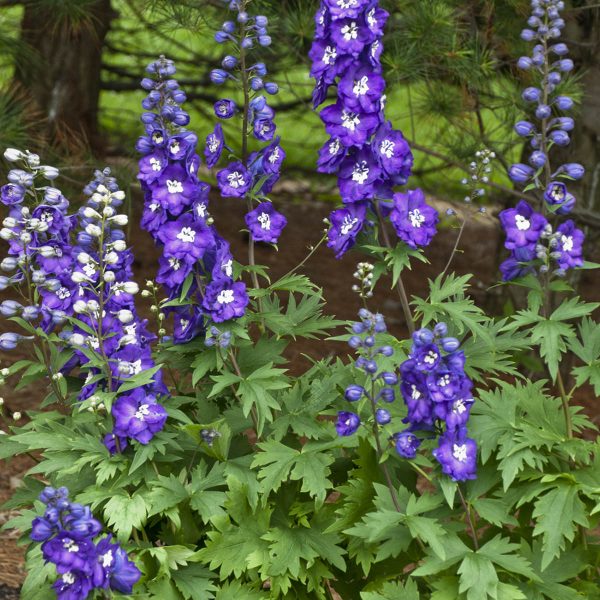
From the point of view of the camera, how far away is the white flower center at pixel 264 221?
11.6 ft

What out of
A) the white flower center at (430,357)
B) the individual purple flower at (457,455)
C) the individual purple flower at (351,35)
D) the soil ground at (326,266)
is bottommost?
the soil ground at (326,266)

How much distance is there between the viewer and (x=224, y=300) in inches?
131

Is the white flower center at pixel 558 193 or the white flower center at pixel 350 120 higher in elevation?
the white flower center at pixel 350 120

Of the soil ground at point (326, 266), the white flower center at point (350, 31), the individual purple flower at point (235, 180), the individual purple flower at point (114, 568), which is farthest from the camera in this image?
the soil ground at point (326, 266)

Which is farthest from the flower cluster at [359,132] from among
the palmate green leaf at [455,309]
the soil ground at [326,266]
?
the soil ground at [326,266]

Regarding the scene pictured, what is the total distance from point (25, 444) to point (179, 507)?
0.59 m

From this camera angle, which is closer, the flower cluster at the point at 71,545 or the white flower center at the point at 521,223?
the flower cluster at the point at 71,545

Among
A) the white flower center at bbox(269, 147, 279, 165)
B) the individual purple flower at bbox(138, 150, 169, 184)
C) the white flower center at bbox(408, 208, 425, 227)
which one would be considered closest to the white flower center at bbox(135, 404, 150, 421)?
the individual purple flower at bbox(138, 150, 169, 184)

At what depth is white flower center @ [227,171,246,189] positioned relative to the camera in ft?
11.4

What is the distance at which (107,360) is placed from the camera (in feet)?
10.6

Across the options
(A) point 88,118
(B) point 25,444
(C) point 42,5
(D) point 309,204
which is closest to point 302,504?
(B) point 25,444

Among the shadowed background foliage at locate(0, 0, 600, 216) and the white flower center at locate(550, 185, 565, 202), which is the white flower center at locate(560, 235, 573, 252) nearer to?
the white flower center at locate(550, 185, 565, 202)

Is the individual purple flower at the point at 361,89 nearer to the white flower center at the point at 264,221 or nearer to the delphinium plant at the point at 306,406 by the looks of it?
the delphinium plant at the point at 306,406

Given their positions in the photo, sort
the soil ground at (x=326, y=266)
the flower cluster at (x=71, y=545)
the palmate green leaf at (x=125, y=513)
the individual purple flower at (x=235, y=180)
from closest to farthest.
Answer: the flower cluster at (x=71, y=545)
the palmate green leaf at (x=125, y=513)
the individual purple flower at (x=235, y=180)
the soil ground at (x=326, y=266)
